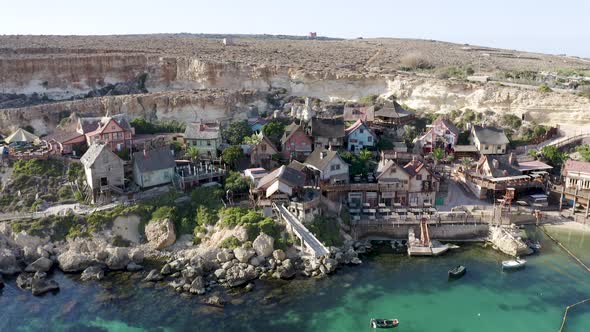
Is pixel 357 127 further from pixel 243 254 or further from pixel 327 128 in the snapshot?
pixel 243 254

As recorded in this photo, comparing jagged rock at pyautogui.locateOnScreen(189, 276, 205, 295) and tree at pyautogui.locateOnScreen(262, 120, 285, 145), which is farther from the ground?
tree at pyautogui.locateOnScreen(262, 120, 285, 145)

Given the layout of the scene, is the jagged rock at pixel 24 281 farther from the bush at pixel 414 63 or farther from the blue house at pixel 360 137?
the bush at pixel 414 63

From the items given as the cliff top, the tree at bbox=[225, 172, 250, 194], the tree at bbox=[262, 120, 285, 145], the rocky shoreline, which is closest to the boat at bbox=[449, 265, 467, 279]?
the rocky shoreline


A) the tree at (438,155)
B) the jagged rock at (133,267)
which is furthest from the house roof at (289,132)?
the jagged rock at (133,267)

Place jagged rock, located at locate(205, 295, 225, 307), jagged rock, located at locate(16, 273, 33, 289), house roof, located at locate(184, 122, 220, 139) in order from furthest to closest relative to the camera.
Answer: house roof, located at locate(184, 122, 220, 139) < jagged rock, located at locate(16, 273, 33, 289) < jagged rock, located at locate(205, 295, 225, 307)

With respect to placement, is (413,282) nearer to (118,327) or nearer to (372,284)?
(372,284)

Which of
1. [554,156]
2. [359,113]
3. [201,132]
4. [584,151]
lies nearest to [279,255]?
[201,132]

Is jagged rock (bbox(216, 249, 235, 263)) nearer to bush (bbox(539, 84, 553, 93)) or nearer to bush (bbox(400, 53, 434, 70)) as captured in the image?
bush (bbox(539, 84, 553, 93))
